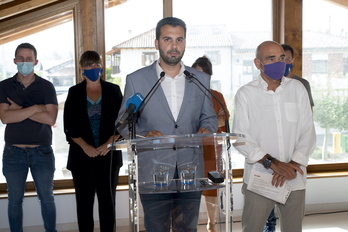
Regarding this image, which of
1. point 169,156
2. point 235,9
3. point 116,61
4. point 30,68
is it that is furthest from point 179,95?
point 235,9

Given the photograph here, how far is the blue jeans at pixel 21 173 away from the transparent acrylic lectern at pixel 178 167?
2134 mm

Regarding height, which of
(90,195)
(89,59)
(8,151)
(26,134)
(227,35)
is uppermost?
(227,35)

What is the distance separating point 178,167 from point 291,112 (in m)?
1.22

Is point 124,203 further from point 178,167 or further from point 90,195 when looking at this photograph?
point 178,167

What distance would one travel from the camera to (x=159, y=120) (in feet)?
9.41

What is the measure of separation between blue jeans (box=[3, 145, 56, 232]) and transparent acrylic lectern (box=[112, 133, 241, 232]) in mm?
2134

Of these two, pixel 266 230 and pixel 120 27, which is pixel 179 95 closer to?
pixel 266 230

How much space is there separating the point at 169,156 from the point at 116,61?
3.77 metres

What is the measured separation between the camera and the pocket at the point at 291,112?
3.36 m

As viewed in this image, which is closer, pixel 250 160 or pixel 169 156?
pixel 169 156

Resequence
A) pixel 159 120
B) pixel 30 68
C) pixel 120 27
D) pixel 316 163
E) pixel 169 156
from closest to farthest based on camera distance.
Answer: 1. pixel 169 156
2. pixel 159 120
3. pixel 30 68
4. pixel 120 27
5. pixel 316 163

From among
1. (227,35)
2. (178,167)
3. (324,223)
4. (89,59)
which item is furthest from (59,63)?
(178,167)

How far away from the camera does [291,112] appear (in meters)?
3.37

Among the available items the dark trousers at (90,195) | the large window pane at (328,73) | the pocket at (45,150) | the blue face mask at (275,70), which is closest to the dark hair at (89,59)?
the pocket at (45,150)
